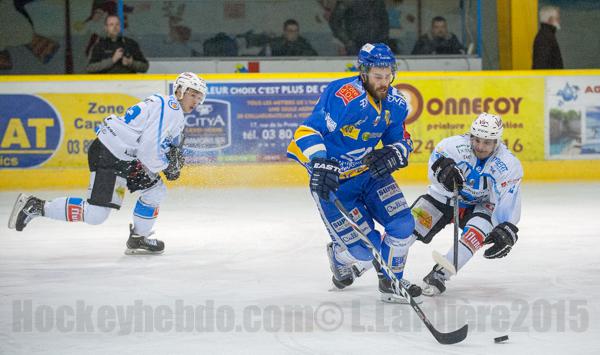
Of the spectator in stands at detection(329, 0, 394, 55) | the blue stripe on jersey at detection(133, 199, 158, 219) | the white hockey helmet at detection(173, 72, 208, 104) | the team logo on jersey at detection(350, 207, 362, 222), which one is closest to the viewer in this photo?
the team logo on jersey at detection(350, 207, 362, 222)

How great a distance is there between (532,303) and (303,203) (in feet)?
13.0

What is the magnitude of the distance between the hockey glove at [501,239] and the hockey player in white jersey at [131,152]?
1988 mm

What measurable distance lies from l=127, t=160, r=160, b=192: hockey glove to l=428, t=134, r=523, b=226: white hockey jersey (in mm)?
1770

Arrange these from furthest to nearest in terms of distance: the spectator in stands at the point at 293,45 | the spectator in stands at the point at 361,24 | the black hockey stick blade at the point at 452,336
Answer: the spectator in stands at the point at 361,24
the spectator in stands at the point at 293,45
the black hockey stick blade at the point at 452,336

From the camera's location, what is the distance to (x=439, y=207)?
5.02 m

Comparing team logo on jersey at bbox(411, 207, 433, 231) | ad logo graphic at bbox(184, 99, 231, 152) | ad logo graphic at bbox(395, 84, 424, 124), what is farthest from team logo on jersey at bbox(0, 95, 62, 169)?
team logo on jersey at bbox(411, 207, 433, 231)

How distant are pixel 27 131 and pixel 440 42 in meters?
4.42

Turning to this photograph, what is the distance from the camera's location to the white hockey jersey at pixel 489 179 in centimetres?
468

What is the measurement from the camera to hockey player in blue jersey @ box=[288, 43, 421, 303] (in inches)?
172

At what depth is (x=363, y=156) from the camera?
4539mm

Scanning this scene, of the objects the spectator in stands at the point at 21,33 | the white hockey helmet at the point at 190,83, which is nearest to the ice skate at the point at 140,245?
the white hockey helmet at the point at 190,83

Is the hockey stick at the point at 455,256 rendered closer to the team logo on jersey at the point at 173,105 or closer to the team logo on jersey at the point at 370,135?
the team logo on jersey at the point at 370,135

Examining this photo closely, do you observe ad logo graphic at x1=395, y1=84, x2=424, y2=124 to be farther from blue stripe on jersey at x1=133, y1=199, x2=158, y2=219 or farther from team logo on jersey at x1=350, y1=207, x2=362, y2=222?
team logo on jersey at x1=350, y1=207, x2=362, y2=222

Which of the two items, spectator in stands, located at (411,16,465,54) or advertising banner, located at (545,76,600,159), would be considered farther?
spectator in stands, located at (411,16,465,54)
